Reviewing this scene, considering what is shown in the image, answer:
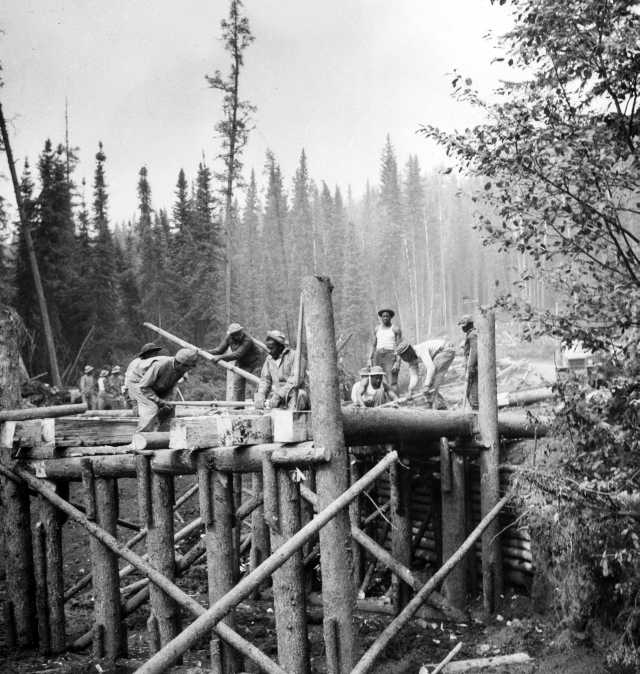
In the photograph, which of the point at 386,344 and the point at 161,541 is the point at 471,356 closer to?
the point at 386,344

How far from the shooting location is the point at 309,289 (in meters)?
5.71

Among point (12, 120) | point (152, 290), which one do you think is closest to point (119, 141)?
point (152, 290)

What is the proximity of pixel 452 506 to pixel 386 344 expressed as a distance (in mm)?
3638

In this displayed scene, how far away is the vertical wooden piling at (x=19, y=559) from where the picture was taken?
820 cm

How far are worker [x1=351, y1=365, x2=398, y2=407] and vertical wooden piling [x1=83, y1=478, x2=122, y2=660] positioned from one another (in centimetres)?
473

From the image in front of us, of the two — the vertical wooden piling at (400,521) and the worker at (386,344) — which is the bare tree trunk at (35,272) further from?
the vertical wooden piling at (400,521)

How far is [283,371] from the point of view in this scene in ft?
30.0

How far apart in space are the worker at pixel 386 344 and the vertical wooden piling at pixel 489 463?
2639 millimetres

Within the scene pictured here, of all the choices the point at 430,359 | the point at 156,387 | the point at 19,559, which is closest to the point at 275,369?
the point at 156,387

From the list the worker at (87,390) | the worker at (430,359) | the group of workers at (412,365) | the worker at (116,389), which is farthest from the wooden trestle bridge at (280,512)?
the worker at (116,389)

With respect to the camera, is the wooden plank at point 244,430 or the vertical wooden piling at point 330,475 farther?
the wooden plank at point 244,430

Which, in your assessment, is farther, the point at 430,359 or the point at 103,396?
the point at 103,396

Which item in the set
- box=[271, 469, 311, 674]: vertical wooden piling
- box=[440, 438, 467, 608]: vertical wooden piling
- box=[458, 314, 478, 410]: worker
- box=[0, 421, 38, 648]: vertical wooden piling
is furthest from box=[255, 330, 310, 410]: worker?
box=[0, 421, 38, 648]: vertical wooden piling

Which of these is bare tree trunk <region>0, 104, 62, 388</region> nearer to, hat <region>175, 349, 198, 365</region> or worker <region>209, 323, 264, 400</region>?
worker <region>209, 323, 264, 400</region>
